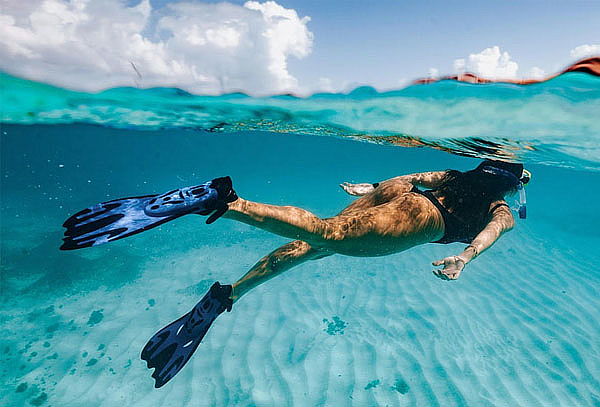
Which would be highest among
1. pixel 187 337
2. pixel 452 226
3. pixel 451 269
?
pixel 451 269

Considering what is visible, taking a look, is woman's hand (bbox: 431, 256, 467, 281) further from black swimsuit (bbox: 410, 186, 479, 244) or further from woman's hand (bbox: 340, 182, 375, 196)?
woman's hand (bbox: 340, 182, 375, 196)

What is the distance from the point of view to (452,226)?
486cm

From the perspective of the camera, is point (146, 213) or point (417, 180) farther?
point (417, 180)

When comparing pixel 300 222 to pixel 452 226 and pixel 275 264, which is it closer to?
pixel 275 264

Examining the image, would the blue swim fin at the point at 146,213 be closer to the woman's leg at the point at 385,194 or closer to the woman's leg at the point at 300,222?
the woman's leg at the point at 300,222

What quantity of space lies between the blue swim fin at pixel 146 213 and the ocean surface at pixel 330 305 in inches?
181

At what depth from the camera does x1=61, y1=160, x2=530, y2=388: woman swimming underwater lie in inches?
133

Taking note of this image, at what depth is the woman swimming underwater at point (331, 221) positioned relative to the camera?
3.37 metres

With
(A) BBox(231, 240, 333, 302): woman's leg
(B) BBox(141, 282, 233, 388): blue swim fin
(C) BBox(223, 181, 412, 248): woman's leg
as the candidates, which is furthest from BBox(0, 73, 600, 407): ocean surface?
(C) BBox(223, 181, 412, 248): woman's leg

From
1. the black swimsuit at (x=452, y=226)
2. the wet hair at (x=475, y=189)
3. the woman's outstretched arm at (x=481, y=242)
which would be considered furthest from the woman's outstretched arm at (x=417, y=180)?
the woman's outstretched arm at (x=481, y=242)

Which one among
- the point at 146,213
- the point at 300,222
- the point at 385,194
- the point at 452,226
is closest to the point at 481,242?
the point at 452,226

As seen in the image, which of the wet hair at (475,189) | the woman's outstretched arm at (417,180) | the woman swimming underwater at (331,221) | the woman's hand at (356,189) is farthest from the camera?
the woman's hand at (356,189)

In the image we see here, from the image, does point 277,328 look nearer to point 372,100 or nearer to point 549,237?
point 372,100

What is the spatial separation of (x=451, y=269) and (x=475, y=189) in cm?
247
